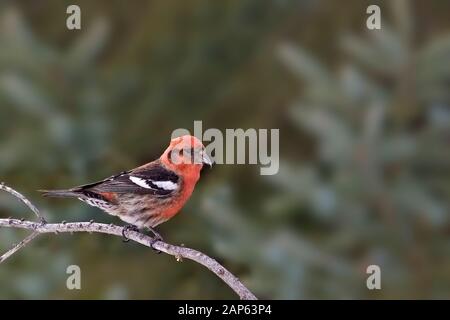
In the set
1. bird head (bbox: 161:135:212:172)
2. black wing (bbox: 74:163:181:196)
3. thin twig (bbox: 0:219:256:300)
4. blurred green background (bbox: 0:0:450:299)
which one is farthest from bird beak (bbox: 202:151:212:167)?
blurred green background (bbox: 0:0:450:299)

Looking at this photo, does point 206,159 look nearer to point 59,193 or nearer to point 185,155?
point 185,155

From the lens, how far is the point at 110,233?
85.0 inches

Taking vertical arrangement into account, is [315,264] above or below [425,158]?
below

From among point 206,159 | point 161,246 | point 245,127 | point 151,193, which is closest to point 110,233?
point 161,246

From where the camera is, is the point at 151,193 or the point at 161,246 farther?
the point at 151,193

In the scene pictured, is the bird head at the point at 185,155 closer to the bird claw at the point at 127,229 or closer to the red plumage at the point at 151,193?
the red plumage at the point at 151,193

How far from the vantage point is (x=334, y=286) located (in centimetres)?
417

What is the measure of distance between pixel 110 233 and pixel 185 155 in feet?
1.27

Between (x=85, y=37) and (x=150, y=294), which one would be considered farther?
(x=150, y=294)

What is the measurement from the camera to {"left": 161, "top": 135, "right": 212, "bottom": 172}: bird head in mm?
2303

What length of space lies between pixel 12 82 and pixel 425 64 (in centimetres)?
218

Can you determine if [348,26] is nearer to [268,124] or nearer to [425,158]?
[268,124]

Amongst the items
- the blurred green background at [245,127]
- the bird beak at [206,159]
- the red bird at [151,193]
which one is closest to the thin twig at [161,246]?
the bird beak at [206,159]
